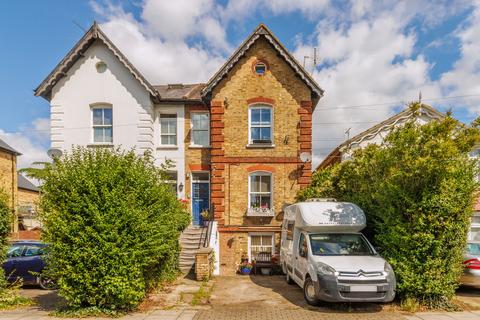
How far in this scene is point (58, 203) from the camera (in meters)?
8.01

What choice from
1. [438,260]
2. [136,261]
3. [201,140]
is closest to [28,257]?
[136,261]

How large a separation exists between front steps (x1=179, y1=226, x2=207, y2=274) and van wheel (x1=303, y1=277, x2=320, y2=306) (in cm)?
538

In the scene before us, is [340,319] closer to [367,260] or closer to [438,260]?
[367,260]

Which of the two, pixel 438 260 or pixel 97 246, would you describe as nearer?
pixel 97 246

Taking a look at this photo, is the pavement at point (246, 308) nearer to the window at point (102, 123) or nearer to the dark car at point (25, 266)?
the dark car at point (25, 266)

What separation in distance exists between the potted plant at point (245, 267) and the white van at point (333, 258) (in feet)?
10.9

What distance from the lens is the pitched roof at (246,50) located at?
51.2 feet

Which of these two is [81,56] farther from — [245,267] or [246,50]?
[245,267]

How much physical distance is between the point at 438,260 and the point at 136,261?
7.59 metres

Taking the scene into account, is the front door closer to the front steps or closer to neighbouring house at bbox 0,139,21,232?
the front steps

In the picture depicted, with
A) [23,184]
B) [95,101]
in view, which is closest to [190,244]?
[95,101]

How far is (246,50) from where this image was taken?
15719mm

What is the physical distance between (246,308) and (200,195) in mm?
8984

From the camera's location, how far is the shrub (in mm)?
7602
